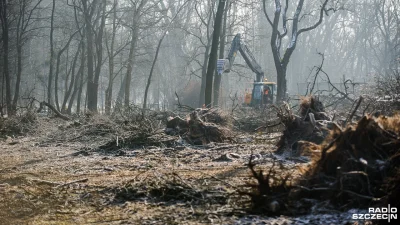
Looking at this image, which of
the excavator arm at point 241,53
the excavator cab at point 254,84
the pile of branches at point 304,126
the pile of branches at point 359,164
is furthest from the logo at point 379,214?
the excavator cab at point 254,84

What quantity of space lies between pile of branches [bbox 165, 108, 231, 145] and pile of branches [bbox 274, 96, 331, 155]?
7.83 feet

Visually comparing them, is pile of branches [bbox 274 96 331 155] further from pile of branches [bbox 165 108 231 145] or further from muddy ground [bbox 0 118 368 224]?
pile of branches [bbox 165 108 231 145]

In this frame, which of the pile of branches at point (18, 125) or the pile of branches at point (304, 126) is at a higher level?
the pile of branches at point (304, 126)

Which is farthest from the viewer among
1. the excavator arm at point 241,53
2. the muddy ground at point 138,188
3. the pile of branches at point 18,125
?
the excavator arm at point 241,53

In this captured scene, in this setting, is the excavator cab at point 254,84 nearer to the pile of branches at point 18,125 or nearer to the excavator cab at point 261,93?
the excavator cab at point 261,93

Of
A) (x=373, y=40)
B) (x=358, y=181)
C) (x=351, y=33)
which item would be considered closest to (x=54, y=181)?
(x=358, y=181)

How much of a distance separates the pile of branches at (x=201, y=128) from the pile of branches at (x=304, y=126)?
239 cm

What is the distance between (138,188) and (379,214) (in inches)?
117

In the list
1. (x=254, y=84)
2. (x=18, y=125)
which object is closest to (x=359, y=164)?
(x=18, y=125)

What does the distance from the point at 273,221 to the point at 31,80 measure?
50.9 metres

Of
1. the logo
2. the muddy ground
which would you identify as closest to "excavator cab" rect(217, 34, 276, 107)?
the muddy ground

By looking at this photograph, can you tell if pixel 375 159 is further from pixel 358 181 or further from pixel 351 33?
pixel 351 33

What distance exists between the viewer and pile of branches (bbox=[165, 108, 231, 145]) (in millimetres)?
11120

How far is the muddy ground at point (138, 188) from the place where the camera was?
15.5 feet
